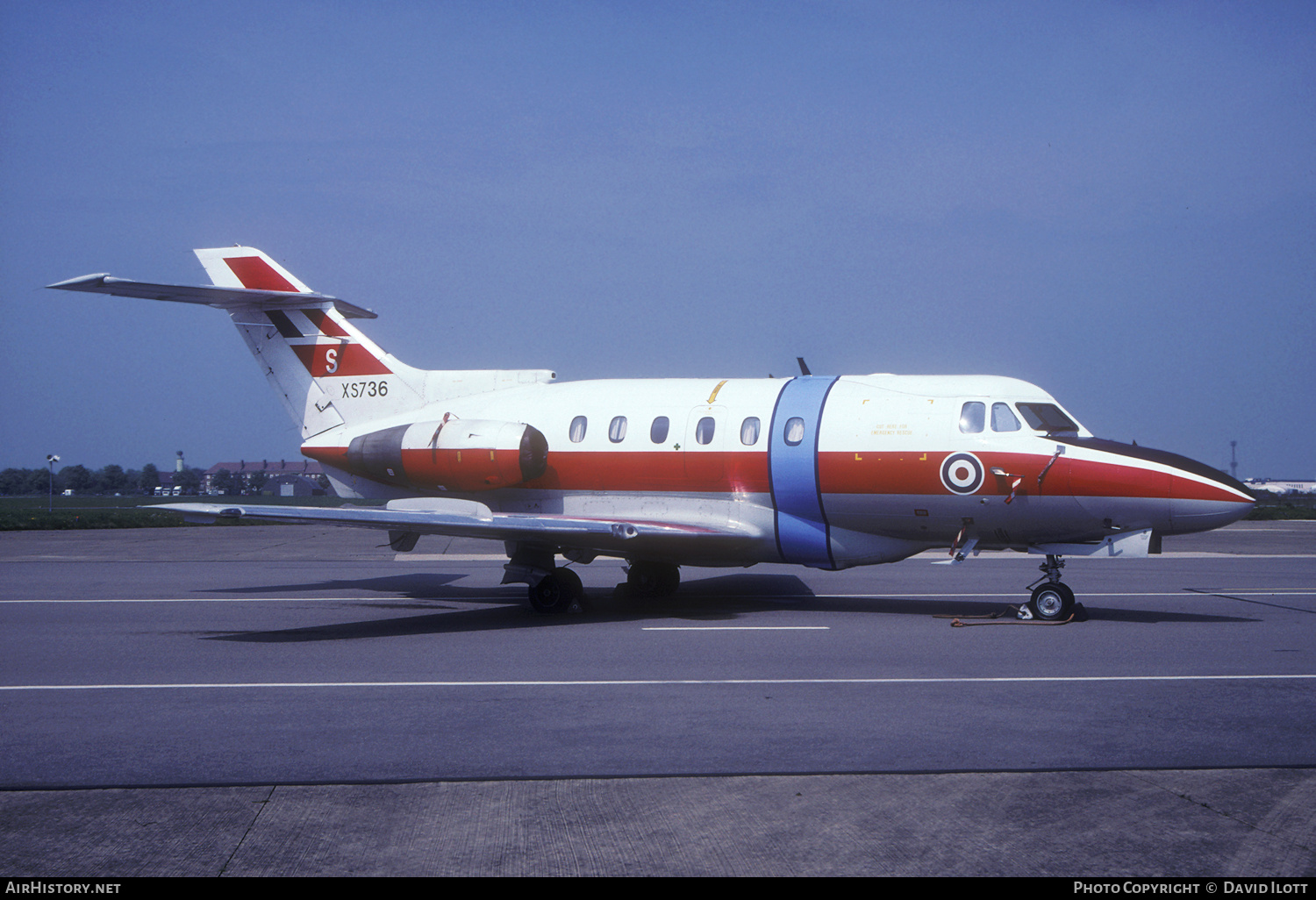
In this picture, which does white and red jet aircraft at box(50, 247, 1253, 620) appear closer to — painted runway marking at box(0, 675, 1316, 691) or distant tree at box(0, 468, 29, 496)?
painted runway marking at box(0, 675, 1316, 691)

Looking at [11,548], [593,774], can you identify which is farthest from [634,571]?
[11,548]

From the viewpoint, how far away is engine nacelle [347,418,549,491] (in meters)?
15.6

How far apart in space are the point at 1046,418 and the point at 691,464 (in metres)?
Answer: 4.96

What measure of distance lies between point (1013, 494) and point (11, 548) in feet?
86.0

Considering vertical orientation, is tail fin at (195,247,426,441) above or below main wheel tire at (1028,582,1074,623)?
above

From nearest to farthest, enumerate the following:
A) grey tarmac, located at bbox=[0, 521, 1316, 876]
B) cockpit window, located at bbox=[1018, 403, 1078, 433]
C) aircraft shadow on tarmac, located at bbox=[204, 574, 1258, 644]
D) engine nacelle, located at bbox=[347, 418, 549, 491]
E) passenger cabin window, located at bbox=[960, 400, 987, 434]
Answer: grey tarmac, located at bbox=[0, 521, 1316, 876] → aircraft shadow on tarmac, located at bbox=[204, 574, 1258, 644] → cockpit window, located at bbox=[1018, 403, 1078, 433] → passenger cabin window, located at bbox=[960, 400, 987, 434] → engine nacelle, located at bbox=[347, 418, 549, 491]

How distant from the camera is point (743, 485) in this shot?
14.6 meters

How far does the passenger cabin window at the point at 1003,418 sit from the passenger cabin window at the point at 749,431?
3.28 metres

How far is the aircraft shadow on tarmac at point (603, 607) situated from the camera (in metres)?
13.4

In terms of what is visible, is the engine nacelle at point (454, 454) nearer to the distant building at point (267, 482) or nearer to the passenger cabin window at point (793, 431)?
the passenger cabin window at point (793, 431)

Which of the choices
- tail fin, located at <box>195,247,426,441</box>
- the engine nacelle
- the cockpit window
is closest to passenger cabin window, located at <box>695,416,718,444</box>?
the engine nacelle

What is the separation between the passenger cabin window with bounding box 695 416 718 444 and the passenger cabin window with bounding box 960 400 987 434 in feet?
11.6

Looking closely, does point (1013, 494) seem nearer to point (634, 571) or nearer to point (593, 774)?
point (634, 571)

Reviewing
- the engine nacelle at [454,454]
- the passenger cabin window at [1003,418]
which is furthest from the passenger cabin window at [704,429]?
the passenger cabin window at [1003,418]
